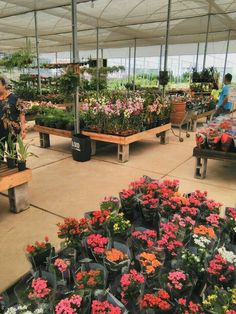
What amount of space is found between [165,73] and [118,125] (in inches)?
110

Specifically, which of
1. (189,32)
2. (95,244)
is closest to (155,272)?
(95,244)

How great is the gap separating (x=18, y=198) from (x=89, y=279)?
6.32 feet

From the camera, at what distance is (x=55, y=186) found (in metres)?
3.88

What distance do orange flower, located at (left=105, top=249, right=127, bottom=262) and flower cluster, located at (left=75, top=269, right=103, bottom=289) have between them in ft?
0.37

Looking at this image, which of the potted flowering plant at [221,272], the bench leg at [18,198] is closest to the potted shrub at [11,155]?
the bench leg at [18,198]

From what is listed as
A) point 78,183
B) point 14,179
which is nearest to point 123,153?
point 78,183

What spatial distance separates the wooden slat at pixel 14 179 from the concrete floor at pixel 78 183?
342 mm

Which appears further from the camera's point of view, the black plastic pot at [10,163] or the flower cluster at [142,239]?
the black plastic pot at [10,163]

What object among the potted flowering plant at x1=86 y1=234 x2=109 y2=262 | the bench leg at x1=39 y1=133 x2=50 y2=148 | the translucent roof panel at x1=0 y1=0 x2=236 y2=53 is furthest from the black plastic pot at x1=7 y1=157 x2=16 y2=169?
the translucent roof panel at x1=0 y1=0 x2=236 y2=53

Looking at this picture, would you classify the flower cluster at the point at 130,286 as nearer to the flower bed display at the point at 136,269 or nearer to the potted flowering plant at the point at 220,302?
the flower bed display at the point at 136,269

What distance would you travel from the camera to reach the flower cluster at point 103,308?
125 cm

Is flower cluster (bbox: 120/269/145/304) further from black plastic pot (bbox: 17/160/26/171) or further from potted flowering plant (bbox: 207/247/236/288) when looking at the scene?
black plastic pot (bbox: 17/160/26/171)

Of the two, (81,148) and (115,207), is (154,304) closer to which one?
(115,207)

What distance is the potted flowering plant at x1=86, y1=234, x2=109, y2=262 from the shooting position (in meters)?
1.68
